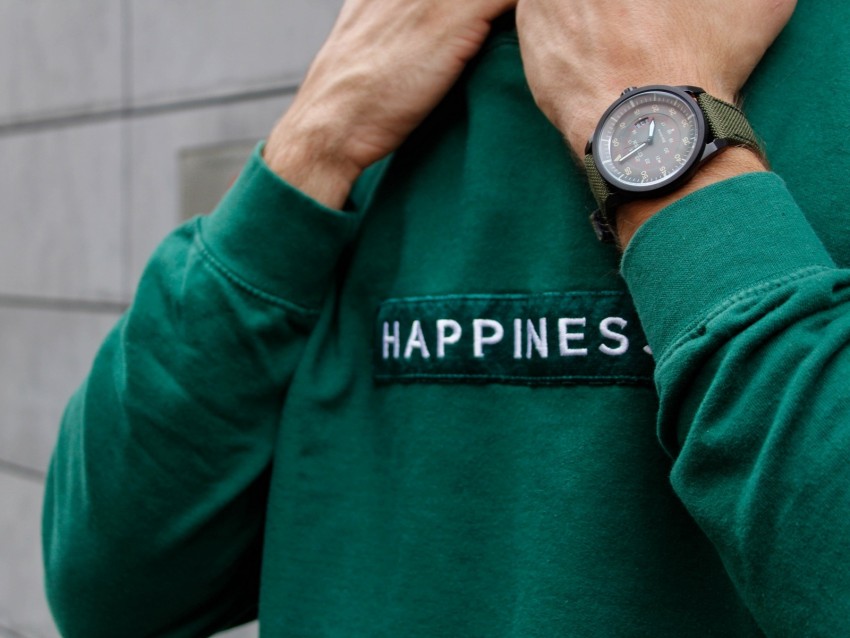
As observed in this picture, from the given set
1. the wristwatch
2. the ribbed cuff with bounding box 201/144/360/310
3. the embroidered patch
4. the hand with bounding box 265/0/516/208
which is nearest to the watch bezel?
the wristwatch

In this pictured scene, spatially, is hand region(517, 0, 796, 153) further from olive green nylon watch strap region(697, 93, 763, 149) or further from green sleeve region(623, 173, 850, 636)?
green sleeve region(623, 173, 850, 636)

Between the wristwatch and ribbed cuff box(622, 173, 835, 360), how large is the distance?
0.03 meters

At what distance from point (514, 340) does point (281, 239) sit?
309 mm

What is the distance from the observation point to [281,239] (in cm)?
108

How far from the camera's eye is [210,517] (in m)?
1.13

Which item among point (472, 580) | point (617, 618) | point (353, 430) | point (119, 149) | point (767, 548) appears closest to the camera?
point (767, 548)

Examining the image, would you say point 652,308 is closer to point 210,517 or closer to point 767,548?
point 767,548

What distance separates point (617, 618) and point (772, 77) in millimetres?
525

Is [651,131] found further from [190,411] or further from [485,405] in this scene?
[190,411]

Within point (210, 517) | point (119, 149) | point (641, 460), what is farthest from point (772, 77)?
point (119, 149)

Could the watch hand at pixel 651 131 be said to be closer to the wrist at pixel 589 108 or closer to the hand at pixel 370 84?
the wrist at pixel 589 108

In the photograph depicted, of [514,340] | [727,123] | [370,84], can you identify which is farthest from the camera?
[370,84]

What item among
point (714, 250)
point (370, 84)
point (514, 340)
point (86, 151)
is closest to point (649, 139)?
point (714, 250)

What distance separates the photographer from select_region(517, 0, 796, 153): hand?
0.84 m
